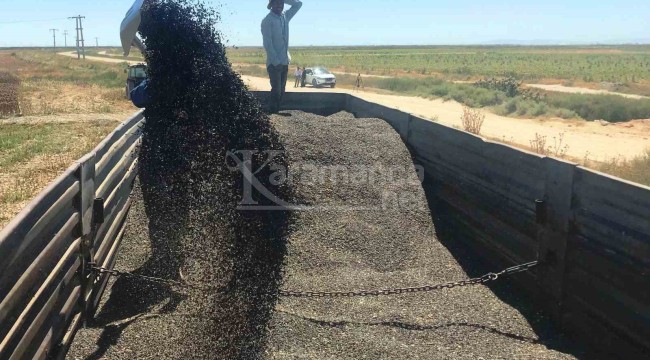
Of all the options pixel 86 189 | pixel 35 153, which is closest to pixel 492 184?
pixel 86 189

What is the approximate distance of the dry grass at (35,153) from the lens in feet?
25.0

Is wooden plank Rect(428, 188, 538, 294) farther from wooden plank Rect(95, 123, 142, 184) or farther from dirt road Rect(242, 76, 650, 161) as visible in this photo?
dirt road Rect(242, 76, 650, 161)

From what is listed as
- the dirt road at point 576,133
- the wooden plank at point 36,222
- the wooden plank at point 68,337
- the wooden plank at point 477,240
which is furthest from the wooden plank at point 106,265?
the dirt road at point 576,133

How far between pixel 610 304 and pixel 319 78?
107 feet

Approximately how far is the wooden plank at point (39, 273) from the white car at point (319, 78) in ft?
105

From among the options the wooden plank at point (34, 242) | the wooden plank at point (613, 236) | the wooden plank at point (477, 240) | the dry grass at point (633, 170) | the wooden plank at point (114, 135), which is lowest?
the dry grass at point (633, 170)

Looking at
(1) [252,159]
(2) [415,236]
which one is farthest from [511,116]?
(1) [252,159]

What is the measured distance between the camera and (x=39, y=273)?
8.61ft

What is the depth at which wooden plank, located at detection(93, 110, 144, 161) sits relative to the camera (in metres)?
4.08

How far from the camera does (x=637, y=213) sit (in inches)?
115

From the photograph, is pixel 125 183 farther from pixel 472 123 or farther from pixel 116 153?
pixel 472 123

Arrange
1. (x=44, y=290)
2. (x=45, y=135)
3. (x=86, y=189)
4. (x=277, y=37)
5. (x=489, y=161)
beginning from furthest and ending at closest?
(x=45, y=135)
(x=277, y=37)
(x=489, y=161)
(x=86, y=189)
(x=44, y=290)

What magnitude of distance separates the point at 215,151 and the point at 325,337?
139 cm

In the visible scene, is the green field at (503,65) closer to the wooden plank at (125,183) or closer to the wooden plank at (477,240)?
the wooden plank at (125,183)
